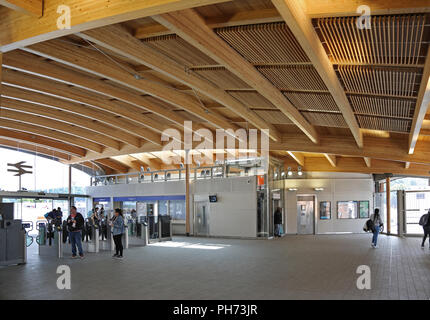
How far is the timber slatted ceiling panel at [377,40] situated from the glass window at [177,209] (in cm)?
1506

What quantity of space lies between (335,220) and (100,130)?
1367cm

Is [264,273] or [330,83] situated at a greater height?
[330,83]

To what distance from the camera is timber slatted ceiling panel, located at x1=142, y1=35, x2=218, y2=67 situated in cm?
925

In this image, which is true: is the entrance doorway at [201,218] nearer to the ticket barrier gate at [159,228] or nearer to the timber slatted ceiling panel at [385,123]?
the ticket barrier gate at [159,228]

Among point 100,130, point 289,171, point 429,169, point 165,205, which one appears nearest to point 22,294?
point 100,130

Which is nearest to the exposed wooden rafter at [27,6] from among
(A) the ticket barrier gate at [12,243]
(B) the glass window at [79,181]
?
(A) the ticket barrier gate at [12,243]

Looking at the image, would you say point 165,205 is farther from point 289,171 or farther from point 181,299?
point 181,299

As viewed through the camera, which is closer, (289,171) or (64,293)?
(64,293)

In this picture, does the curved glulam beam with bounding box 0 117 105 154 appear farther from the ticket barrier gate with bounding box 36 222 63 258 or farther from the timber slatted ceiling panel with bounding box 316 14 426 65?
the timber slatted ceiling panel with bounding box 316 14 426 65

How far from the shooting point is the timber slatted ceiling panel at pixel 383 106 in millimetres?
10336

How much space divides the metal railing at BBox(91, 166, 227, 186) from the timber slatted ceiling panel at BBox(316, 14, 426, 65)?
12460 mm

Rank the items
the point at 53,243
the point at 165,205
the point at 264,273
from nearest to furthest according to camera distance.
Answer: the point at 264,273 → the point at 53,243 → the point at 165,205
